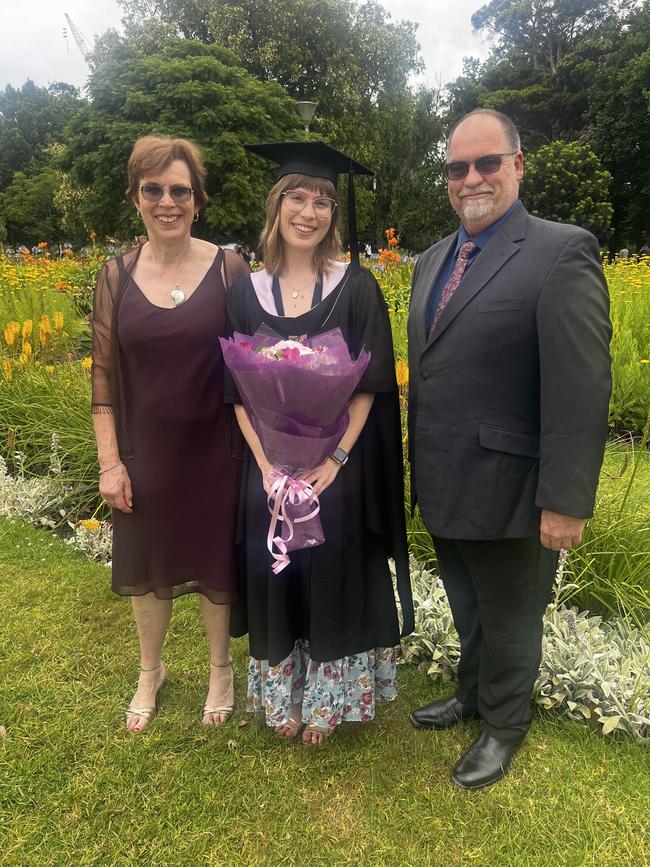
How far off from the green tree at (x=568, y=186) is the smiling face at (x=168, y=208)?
20.0 m

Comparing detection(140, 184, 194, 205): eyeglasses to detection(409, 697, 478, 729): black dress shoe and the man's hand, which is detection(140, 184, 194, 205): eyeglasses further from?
detection(409, 697, 478, 729): black dress shoe

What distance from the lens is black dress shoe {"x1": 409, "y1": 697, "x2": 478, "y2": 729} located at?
2.52 m

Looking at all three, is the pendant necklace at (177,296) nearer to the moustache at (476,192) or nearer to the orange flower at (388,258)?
the moustache at (476,192)

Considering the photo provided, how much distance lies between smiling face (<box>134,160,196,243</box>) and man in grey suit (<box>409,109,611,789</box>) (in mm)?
918

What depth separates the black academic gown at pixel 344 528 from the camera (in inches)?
80.5

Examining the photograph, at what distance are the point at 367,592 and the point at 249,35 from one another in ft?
92.9

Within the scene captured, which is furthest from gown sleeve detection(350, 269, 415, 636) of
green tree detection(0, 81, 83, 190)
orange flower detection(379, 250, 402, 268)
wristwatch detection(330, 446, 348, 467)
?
green tree detection(0, 81, 83, 190)

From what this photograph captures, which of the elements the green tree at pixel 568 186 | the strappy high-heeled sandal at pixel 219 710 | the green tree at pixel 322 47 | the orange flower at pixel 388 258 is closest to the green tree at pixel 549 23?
the green tree at pixel 322 47

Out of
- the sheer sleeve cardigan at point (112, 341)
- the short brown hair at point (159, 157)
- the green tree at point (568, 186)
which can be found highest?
the green tree at point (568, 186)

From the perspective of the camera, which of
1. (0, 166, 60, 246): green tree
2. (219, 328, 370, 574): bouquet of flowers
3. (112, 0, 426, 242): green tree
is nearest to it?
(219, 328, 370, 574): bouquet of flowers

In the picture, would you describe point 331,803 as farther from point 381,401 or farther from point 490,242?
point 490,242

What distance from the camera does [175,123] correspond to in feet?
63.5

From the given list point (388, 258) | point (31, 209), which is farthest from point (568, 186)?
point (31, 209)

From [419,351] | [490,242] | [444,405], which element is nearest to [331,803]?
[444,405]
